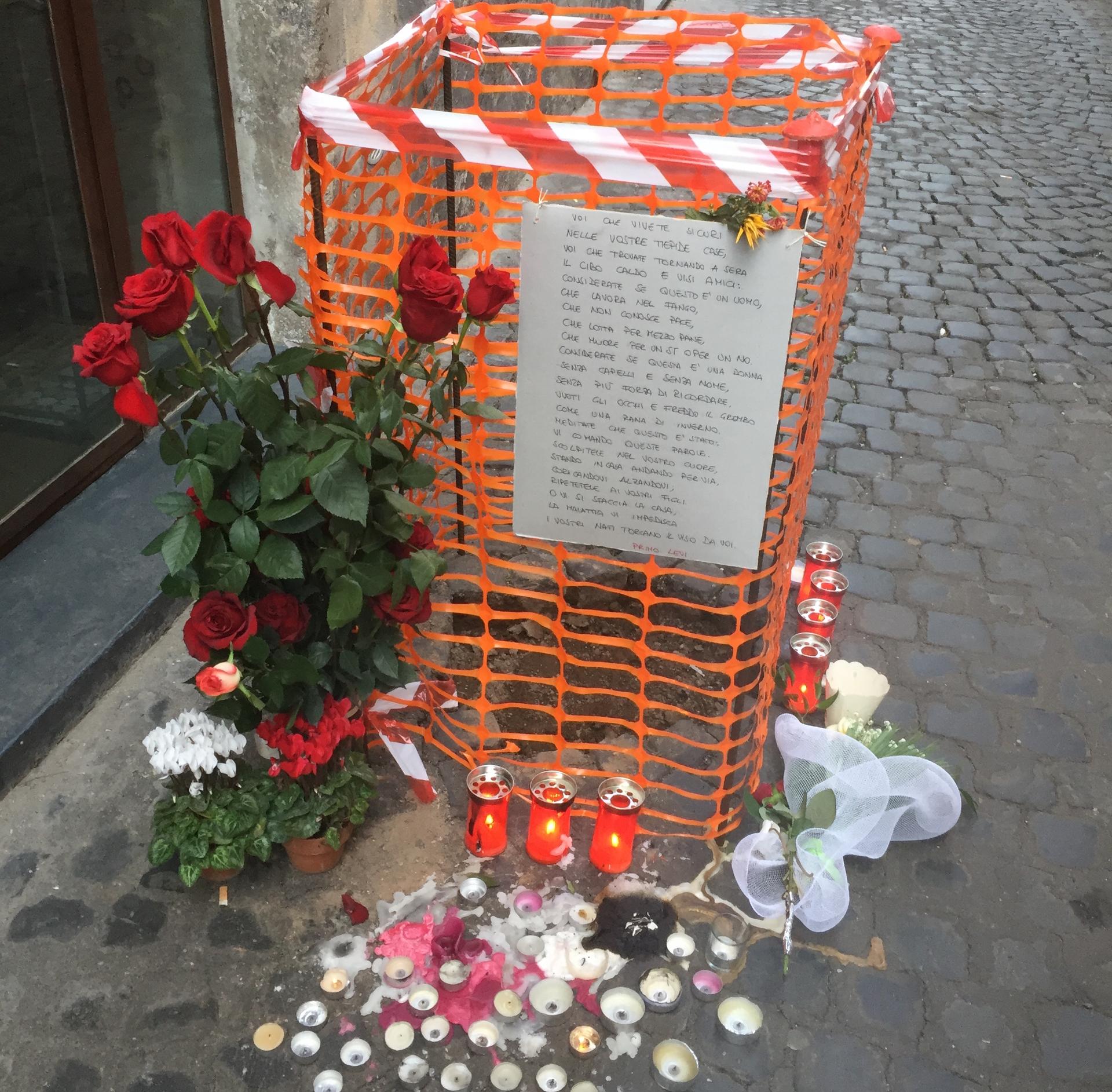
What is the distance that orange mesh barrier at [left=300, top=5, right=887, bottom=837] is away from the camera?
2.68m

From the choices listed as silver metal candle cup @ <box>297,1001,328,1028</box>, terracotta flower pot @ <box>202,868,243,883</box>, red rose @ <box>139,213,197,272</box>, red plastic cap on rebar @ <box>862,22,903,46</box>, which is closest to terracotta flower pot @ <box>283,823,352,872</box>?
terracotta flower pot @ <box>202,868,243,883</box>

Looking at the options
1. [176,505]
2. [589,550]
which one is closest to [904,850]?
[589,550]

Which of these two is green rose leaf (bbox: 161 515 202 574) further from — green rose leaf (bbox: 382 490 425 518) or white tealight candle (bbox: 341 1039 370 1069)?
white tealight candle (bbox: 341 1039 370 1069)

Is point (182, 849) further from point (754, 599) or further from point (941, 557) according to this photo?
point (941, 557)

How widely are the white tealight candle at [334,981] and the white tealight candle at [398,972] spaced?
0.09 metres

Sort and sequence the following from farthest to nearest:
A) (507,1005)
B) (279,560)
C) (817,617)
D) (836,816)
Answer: (817,617), (836,816), (507,1005), (279,560)

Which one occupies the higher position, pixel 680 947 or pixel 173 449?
pixel 173 449

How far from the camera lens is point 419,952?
261cm

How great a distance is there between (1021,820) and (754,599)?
106 cm

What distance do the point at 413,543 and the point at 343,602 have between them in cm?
25

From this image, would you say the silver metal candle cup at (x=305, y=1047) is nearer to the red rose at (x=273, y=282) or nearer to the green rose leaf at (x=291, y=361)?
the green rose leaf at (x=291, y=361)

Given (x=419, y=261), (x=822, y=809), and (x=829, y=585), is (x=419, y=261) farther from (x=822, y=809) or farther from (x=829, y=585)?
(x=829, y=585)

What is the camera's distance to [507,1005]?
8.18ft

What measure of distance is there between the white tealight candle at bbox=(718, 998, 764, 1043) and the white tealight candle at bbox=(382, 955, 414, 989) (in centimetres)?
74
